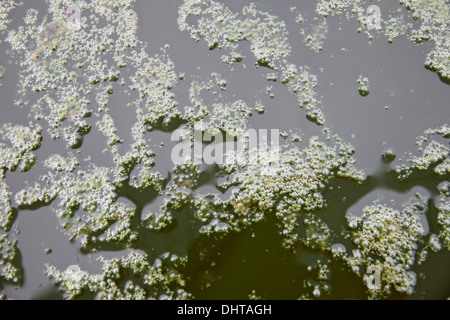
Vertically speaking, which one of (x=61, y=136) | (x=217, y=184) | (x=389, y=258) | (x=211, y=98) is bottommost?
(x=389, y=258)

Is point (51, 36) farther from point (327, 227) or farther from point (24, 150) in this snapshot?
point (327, 227)

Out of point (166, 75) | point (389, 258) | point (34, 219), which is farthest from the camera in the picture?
point (166, 75)

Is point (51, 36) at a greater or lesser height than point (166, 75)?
greater

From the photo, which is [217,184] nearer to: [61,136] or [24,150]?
[61,136]

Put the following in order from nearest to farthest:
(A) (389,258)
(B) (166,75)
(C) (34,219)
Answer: (A) (389,258) < (C) (34,219) < (B) (166,75)
